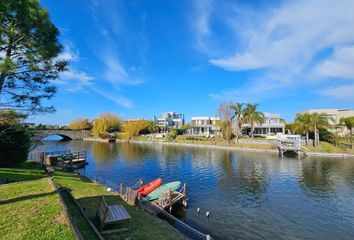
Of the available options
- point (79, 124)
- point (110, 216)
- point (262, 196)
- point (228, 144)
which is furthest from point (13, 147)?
point (79, 124)

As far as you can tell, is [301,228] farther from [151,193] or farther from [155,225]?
[151,193]

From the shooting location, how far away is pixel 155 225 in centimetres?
1181

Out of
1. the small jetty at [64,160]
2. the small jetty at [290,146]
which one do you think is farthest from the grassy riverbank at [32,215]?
the small jetty at [290,146]

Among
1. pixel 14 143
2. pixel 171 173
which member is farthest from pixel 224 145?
pixel 14 143

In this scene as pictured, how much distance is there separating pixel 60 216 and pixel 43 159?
Result: 25139 mm

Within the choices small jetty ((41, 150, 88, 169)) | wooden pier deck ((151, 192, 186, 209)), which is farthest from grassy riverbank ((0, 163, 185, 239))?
small jetty ((41, 150, 88, 169))

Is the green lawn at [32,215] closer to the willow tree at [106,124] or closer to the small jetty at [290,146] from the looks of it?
the small jetty at [290,146]

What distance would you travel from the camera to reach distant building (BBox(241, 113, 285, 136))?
78062 mm

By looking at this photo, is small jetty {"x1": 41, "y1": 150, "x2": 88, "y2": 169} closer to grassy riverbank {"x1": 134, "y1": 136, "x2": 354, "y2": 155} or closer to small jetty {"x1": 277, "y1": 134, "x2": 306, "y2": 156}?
grassy riverbank {"x1": 134, "y1": 136, "x2": 354, "y2": 155}

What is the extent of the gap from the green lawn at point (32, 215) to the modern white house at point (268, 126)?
243ft

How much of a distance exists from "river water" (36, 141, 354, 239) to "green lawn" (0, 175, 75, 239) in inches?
353

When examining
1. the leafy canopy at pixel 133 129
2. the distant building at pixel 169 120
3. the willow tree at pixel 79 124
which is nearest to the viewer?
the leafy canopy at pixel 133 129

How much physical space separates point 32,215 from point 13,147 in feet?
57.7

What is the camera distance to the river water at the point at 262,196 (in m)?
14.2
